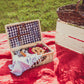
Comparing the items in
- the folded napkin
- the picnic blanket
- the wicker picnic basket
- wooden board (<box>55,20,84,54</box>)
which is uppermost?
the wicker picnic basket

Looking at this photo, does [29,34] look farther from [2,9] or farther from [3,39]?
[2,9]

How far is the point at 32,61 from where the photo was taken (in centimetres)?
136

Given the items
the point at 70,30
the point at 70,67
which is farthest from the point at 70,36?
the point at 70,67

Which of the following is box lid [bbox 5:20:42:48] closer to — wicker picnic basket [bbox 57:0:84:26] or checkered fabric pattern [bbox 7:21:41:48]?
checkered fabric pattern [bbox 7:21:41:48]

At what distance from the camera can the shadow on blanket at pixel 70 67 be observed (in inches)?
51.0

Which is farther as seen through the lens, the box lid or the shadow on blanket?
the box lid

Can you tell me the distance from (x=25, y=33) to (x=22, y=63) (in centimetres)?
36

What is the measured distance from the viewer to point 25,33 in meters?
1.55

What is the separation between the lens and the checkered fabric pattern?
57.9 inches

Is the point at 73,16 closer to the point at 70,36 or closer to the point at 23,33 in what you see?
the point at 70,36

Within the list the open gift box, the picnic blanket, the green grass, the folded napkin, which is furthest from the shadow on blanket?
the green grass

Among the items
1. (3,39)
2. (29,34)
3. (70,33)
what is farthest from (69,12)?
(3,39)

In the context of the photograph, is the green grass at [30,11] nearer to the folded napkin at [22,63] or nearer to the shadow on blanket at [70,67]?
the shadow on blanket at [70,67]

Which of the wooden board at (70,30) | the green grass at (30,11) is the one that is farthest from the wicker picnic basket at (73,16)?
the green grass at (30,11)
